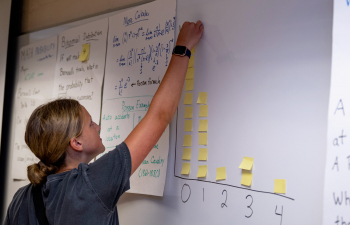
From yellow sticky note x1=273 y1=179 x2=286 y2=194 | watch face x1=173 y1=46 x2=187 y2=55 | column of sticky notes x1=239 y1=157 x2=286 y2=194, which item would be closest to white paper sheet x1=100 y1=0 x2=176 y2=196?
watch face x1=173 y1=46 x2=187 y2=55

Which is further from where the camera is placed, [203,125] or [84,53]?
[84,53]

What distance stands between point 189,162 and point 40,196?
2.08 feet

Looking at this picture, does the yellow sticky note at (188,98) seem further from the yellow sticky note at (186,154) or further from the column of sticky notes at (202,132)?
the yellow sticky note at (186,154)

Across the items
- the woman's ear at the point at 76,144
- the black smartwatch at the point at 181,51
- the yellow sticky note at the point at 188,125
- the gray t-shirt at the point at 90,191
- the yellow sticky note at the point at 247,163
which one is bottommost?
the gray t-shirt at the point at 90,191

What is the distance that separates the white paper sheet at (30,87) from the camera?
2211 mm

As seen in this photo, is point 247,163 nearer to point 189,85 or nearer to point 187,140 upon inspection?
point 187,140

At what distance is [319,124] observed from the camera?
3.51 ft

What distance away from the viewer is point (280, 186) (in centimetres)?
113

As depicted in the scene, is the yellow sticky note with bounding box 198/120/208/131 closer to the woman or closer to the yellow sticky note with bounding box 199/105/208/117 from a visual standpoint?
the yellow sticky note with bounding box 199/105/208/117

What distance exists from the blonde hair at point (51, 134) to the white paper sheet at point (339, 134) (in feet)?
2.76

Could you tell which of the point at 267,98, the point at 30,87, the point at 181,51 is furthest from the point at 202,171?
the point at 30,87

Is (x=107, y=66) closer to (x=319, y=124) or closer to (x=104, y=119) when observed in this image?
(x=104, y=119)

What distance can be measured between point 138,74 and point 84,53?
52cm

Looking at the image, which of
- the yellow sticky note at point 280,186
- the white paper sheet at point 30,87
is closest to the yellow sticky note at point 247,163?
the yellow sticky note at point 280,186
